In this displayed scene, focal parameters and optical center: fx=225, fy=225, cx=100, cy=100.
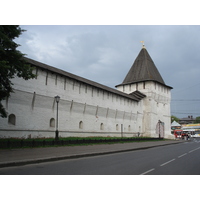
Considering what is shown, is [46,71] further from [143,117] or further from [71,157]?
[143,117]

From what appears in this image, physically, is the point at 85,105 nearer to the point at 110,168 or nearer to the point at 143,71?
the point at 110,168

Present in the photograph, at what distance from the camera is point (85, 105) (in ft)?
87.6

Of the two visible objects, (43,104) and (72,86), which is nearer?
(43,104)

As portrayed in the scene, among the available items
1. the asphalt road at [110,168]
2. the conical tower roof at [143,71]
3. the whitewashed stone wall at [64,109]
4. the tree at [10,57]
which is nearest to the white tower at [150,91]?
the conical tower roof at [143,71]

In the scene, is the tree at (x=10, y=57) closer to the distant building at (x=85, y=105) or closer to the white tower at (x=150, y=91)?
the distant building at (x=85, y=105)

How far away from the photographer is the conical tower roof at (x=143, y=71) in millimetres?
43472

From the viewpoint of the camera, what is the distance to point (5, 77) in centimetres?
1202

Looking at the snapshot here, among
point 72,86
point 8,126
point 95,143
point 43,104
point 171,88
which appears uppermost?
point 171,88

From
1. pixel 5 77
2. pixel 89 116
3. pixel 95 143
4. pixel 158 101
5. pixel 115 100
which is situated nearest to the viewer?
pixel 5 77

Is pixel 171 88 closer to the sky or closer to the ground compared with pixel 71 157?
closer to the sky

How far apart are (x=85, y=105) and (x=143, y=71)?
21540 millimetres

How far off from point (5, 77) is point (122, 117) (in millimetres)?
24173

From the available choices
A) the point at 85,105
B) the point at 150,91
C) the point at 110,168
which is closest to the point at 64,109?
the point at 85,105

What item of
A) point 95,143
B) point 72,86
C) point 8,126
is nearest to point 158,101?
point 72,86
